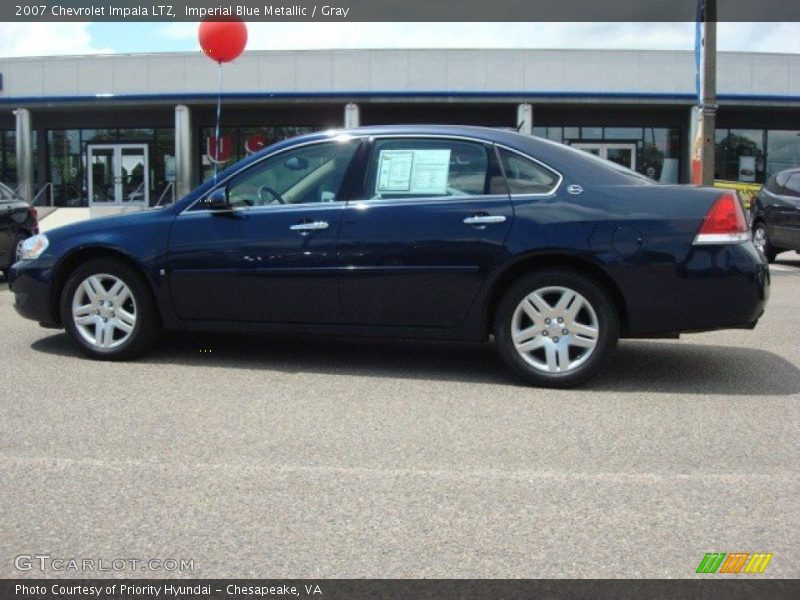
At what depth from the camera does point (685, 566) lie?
285 centimetres

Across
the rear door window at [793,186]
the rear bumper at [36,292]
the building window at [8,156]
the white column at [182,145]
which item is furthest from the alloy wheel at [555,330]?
the building window at [8,156]

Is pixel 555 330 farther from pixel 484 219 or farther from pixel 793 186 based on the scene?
pixel 793 186

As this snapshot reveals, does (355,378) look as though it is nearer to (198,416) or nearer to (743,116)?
(198,416)

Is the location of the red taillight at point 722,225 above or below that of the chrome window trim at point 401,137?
below

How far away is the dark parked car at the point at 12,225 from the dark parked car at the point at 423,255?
16.6 feet

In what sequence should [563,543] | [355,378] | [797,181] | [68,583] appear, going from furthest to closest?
[797,181]
[355,378]
[563,543]
[68,583]

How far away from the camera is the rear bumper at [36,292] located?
6117 millimetres

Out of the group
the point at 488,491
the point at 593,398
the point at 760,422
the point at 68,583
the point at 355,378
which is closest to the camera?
the point at 68,583

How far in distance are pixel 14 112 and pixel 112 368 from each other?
26.3m

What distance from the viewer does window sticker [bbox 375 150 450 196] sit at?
5.54 m

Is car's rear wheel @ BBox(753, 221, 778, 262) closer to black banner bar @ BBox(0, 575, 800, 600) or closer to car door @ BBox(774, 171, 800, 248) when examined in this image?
car door @ BBox(774, 171, 800, 248)

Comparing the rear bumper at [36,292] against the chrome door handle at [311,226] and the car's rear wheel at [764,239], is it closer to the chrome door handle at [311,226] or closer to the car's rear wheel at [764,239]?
the chrome door handle at [311,226]

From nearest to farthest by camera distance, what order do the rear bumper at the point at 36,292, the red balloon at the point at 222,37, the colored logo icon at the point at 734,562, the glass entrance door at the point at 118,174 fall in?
1. the colored logo icon at the point at 734,562
2. the rear bumper at the point at 36,292
3. the red balloon at the point at 222,37
4. the glass entrance door at the point at 118,174

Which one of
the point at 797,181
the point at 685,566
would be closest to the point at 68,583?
the point at 685,566
